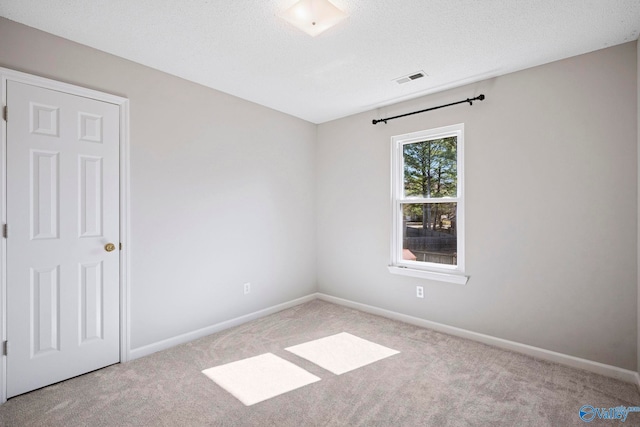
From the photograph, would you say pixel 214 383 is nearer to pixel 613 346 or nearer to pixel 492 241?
pixel 492 241

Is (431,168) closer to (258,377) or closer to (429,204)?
(429,204)

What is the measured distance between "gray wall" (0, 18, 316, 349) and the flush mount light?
1.49 metres

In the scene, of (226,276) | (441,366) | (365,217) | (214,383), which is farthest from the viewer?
(365,217)

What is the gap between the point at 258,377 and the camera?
2406mm

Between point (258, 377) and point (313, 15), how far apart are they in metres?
2.55

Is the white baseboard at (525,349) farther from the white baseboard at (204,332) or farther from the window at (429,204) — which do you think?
the white baseboard at (204,332)

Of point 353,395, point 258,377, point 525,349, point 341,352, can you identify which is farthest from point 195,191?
point 525,349

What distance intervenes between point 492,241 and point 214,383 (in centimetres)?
267

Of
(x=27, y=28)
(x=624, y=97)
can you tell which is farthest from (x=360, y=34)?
(x=27, y=28)

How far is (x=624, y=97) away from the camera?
2.37m

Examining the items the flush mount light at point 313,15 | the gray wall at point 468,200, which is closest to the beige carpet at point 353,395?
the gray wall at point 468,200

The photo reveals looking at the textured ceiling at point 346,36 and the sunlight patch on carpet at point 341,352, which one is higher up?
the textured ceiling at point 346,36

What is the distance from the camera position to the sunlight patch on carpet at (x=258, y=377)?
220 cm

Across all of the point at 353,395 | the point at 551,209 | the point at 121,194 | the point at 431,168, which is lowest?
the point at 353,395
